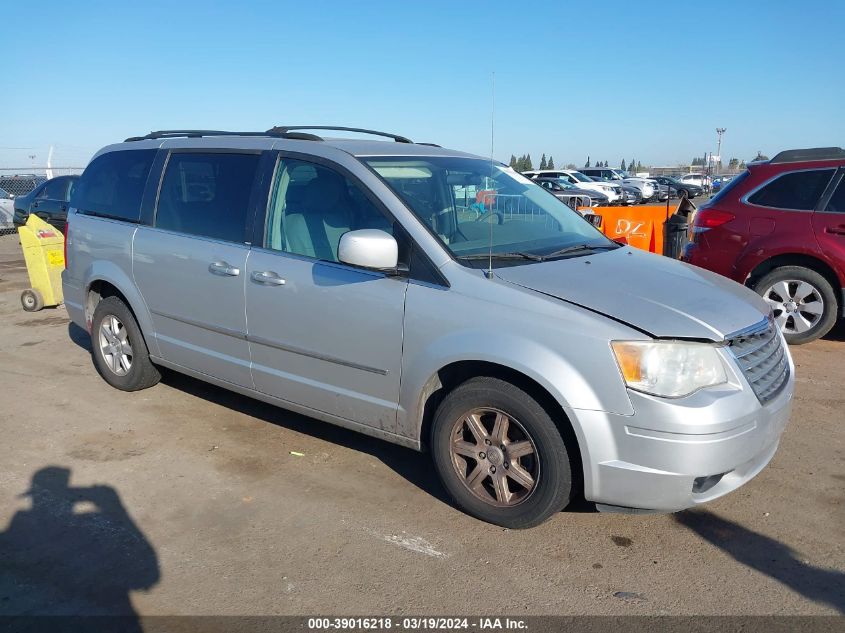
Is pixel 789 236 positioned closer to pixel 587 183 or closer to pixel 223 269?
pixel 223 269

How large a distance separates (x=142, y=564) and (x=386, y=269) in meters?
1.82

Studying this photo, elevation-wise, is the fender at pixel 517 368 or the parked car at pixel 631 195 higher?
the fender at pixel 517 368

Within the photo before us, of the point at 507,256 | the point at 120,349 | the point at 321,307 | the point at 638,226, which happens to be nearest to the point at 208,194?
the point at 321,307

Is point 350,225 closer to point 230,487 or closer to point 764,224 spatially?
point 230,487

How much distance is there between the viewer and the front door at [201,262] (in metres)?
4.44

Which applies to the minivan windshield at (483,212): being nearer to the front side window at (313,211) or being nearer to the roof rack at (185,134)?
the front side window at (313,211)

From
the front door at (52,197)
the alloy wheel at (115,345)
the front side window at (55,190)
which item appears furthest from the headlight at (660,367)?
the front side window at (55,190)

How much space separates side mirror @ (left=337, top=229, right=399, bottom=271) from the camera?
11.5ft

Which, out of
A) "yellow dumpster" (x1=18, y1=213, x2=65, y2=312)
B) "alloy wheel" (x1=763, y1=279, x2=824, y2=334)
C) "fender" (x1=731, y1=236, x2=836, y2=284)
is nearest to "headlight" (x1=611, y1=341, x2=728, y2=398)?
"alloy wheel" (x1=763, y1=279, x2=824, y2=334)

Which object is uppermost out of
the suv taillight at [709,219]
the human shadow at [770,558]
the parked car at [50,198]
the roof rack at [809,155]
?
the roof rack at [809,155]

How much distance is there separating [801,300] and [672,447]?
4.51 metres

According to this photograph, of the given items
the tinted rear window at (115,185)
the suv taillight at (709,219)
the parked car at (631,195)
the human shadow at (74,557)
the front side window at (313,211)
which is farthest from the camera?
the parked car at (631,195)

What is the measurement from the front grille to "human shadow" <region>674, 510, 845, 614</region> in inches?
27.3

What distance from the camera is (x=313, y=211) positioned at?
4.23 meters
